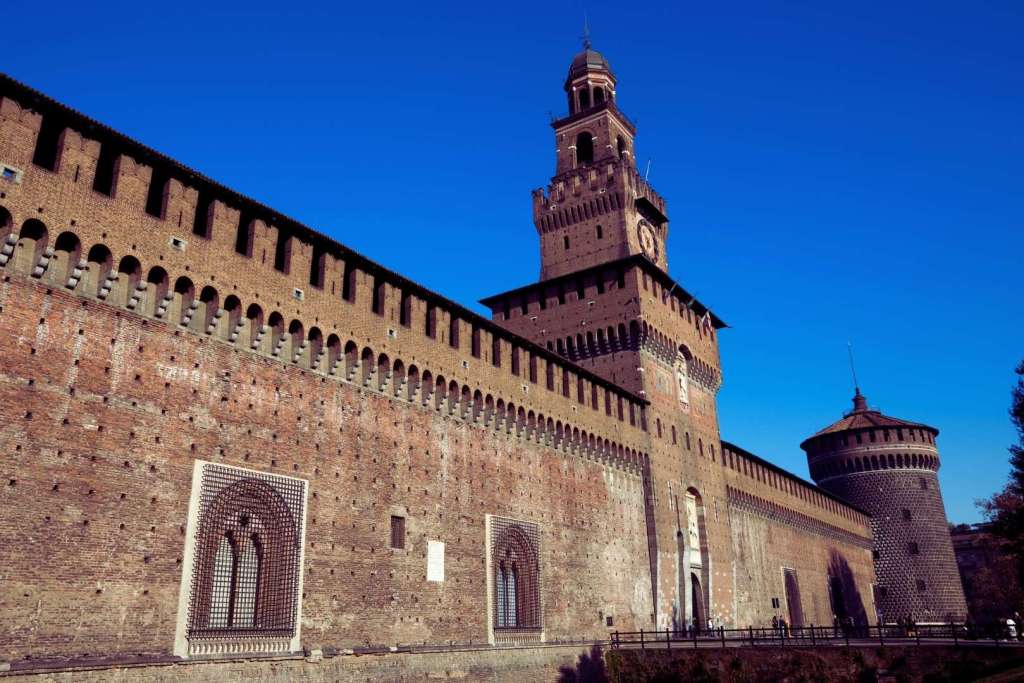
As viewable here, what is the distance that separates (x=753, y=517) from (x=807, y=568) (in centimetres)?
863

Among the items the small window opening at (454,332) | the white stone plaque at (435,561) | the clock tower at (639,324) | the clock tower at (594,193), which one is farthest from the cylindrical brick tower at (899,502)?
the white stone plaque at (435,561)

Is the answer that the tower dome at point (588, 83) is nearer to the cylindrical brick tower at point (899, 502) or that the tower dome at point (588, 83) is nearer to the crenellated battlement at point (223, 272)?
the crenellated battlement at point (223, 272)

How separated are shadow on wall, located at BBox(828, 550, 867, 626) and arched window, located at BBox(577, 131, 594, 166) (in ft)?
92.5

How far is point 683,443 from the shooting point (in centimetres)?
3244

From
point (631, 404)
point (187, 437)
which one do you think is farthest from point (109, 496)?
point (631, 404)

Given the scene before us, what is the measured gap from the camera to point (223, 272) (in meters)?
15.4

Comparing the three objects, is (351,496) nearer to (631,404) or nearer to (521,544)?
(521,544)

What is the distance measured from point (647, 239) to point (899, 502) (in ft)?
97.5

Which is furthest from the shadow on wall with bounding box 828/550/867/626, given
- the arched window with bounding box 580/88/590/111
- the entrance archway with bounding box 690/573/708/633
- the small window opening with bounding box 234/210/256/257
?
the small window opening with bounding box 234/210/256/257

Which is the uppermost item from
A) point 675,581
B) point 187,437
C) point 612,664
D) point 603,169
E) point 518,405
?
point 603,169

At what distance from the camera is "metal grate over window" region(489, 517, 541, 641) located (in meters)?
21.0

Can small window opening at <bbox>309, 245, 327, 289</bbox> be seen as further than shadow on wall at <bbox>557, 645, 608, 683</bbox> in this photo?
No

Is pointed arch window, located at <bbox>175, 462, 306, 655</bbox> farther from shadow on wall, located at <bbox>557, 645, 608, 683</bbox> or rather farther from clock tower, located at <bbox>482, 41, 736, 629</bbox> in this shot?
clock tower, located at <bbox>482, 41, 736, 629</bbox>

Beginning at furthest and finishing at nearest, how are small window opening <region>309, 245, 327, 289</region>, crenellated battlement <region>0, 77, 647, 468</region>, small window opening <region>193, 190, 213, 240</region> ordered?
small window opening <region>309, 245, 327, 289</region>
small window opening <region>193, 190, 213, 240</region>
crenellated battlement <region>0, 77, 647, 468</region>
